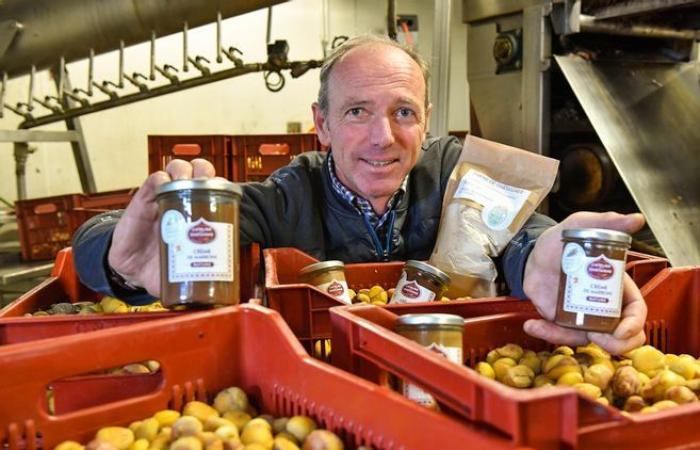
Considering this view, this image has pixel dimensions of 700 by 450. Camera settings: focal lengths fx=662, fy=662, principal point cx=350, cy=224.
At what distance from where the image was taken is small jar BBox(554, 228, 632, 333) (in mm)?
819

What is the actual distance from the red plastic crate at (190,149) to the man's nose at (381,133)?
159 cm

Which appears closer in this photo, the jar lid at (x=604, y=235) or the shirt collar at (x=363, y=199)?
the jar lid at (x=604, y=235)

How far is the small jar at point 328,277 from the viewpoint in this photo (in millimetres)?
1156

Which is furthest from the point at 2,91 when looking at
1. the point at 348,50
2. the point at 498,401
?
the point at 498,401

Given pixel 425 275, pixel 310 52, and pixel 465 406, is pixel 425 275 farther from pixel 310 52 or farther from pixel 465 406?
pixel 310 52

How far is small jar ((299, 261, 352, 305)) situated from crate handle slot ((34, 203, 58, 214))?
206 centimetres

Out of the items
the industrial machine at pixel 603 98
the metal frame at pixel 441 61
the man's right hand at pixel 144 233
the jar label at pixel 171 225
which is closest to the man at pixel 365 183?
the man's right hand at pixel 144 233

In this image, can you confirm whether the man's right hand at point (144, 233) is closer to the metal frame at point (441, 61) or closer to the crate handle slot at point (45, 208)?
the metal frame at point (441, 61)

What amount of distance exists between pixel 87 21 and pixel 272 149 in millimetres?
950

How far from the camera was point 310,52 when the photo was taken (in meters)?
5.57

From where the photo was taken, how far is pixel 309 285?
3.38ft

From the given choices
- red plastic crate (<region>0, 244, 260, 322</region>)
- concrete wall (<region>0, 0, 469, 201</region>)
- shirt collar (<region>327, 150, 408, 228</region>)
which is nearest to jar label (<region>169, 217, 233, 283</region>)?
red plastic crate (<region>0, 244, 260, 322</region>)

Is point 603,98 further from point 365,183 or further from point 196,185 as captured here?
point 196,185

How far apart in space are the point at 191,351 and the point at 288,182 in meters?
0.72
